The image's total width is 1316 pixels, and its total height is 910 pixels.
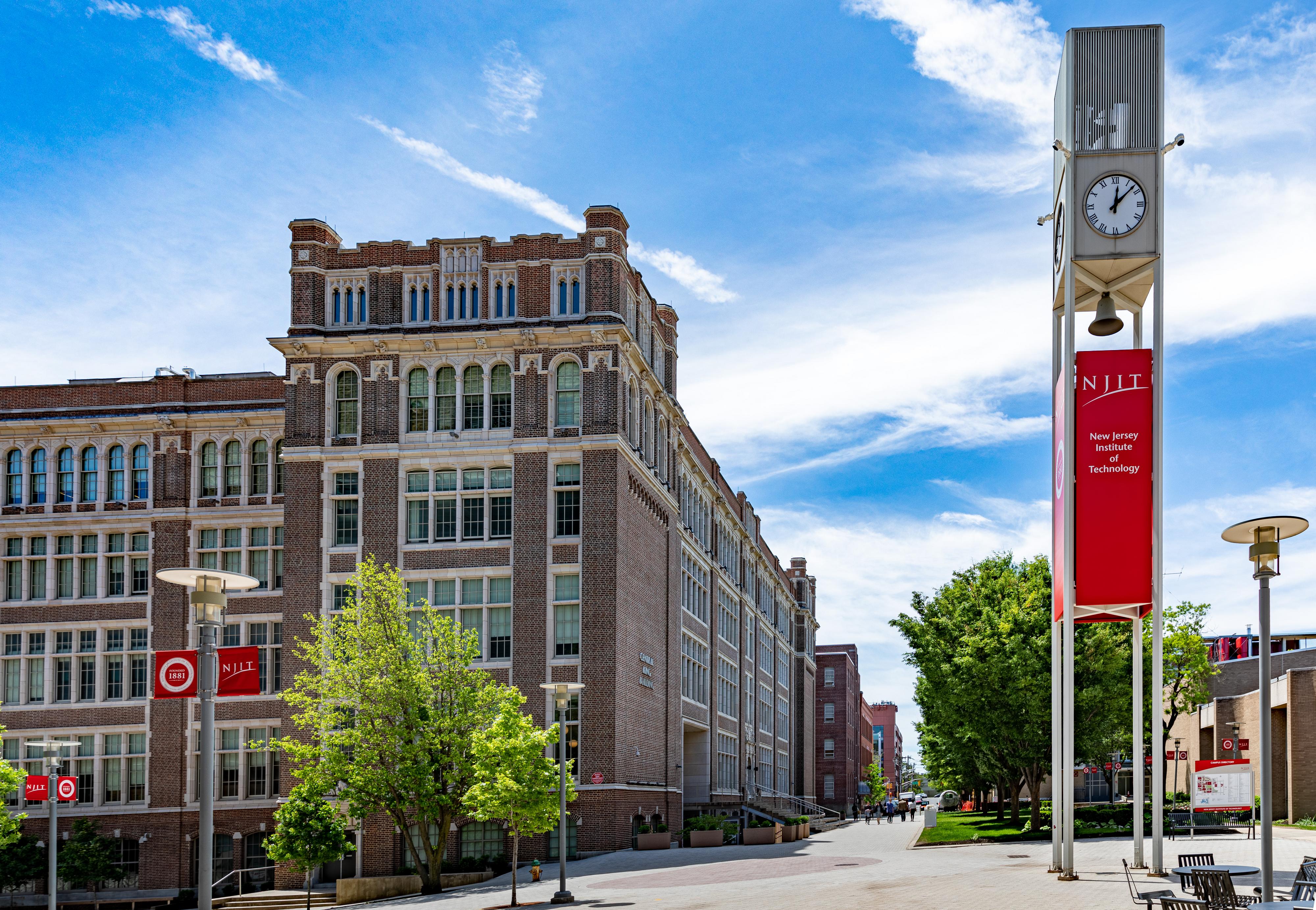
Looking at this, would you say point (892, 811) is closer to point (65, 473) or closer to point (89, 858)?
point (89, 858)

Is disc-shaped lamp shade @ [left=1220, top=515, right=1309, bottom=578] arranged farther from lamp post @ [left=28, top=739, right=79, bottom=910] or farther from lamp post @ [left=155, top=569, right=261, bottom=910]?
lamp post @ [left=28, top=739, right=79, bottom=910]

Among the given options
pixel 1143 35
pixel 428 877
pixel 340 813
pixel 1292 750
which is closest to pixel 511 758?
pixel 428 877

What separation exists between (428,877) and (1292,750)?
4269cm

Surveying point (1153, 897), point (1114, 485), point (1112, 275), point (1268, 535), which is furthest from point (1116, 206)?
point (1153, 897)

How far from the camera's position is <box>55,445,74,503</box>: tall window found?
189 feet

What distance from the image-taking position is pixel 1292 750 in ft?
197

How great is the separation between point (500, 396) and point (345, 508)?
7.60 m

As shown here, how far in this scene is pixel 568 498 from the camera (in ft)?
160

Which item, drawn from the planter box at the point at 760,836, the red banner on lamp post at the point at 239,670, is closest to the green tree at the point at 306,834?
the planter box at the point at 760,836

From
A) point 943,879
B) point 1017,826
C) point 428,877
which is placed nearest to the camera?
point 943,879

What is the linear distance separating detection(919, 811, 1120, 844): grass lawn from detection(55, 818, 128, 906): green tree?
107 feet

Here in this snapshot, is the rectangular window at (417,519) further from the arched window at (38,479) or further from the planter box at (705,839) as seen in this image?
the arched window at (38,479)

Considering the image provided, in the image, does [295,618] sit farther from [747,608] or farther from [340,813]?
[747,608]

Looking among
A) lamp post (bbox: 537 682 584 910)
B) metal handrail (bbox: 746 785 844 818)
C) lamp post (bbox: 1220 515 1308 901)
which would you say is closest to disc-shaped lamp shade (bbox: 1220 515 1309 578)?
lamp post (bbox: 1220 515 1308 901)
